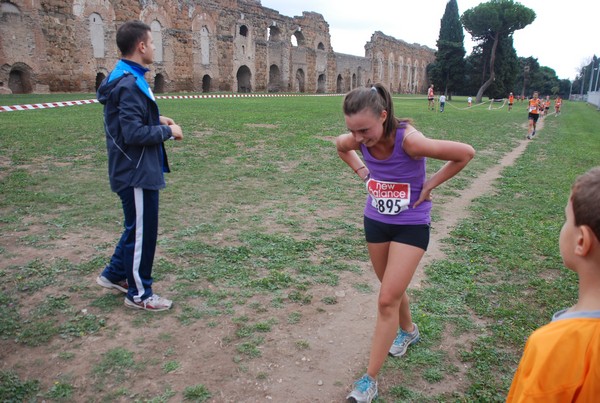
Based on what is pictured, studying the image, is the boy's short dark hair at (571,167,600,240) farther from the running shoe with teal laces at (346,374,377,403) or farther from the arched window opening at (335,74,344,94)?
the arched window opening at (335,74,344,94)

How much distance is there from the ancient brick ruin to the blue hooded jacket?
72.8ft

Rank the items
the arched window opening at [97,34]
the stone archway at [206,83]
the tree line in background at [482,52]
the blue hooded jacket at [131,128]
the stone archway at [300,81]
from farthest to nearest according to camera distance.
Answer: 1. the tree line in background at [482,52]
2. the stone archway at [300,81]
3. the stone archway at [206,83]
4. the arched window opening at [97,34]
5. the blue hooded jacket at [131,128]

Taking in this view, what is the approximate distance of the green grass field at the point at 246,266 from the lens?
2768 mm

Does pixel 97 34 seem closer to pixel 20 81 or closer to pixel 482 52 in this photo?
pixel 20 81

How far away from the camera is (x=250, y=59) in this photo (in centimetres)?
3566

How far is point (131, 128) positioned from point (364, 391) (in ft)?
7.31

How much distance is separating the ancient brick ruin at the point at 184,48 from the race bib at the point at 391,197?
78.2 ft

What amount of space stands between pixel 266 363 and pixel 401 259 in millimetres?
1094

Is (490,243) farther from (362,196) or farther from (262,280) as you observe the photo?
(262,280)

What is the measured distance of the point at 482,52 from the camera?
52.3m

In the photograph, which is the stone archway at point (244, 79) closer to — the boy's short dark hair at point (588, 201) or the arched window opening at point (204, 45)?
the arched window opening at point (204, 45)

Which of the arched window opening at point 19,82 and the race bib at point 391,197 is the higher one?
the arched window opening at point 19,82

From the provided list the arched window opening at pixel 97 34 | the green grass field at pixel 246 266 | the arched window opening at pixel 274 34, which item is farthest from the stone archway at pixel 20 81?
the arched window opening at pixel 274 34

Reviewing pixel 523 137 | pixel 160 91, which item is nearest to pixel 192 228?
pixel 523 137
